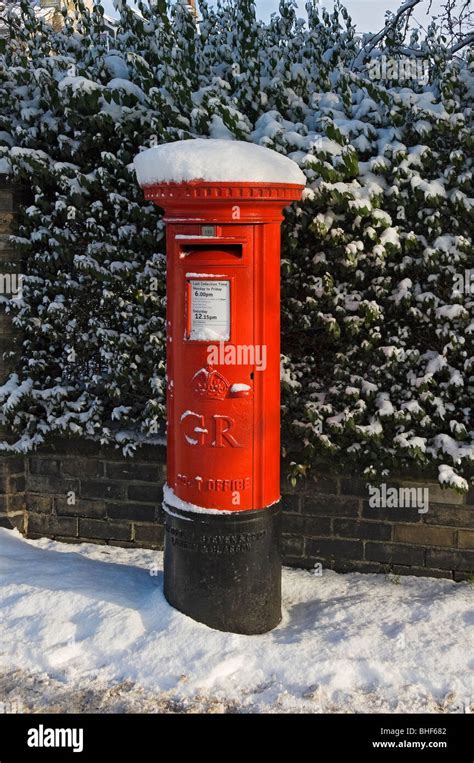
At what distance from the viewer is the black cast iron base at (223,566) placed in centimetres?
421

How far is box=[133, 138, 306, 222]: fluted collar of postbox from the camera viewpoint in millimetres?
3855

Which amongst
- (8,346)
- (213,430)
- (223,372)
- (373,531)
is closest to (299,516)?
(373,531)

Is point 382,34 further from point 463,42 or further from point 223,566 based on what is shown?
point 223,566

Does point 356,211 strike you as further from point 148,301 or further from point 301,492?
point 301,492

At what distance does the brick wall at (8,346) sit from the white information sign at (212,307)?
72.4 inches

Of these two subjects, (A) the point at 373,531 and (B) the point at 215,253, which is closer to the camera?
(B) the point at 215,253

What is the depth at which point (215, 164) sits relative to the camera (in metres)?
3.87

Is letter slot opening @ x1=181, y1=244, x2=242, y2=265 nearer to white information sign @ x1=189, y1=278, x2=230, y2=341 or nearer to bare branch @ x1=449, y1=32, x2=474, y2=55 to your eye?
white information sign @ x1=189, y1=278, x2=230, y2=341

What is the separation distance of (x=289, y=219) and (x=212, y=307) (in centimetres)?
104

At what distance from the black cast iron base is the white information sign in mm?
886

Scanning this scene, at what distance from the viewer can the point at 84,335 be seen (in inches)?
212

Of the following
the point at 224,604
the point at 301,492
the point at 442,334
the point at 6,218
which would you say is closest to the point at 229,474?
the point at 224,604

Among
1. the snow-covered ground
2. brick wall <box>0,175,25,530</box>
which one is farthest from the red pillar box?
brick wall <box>0,175,25,530</box>
